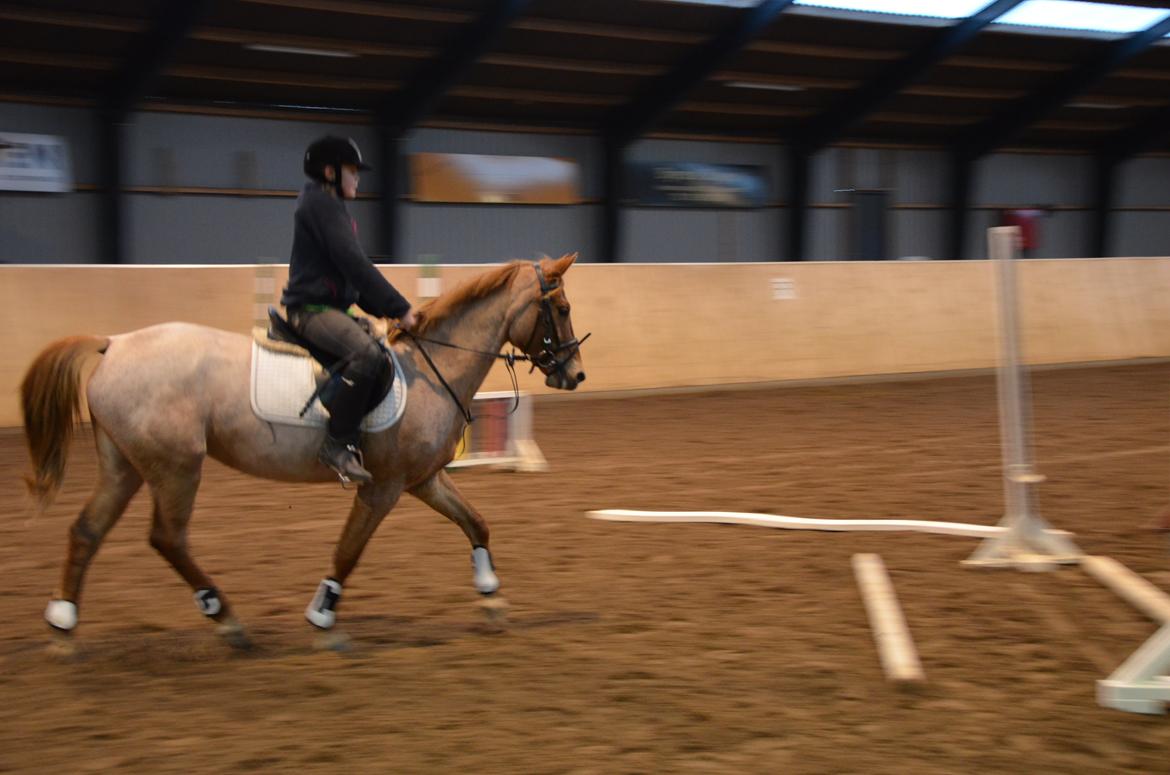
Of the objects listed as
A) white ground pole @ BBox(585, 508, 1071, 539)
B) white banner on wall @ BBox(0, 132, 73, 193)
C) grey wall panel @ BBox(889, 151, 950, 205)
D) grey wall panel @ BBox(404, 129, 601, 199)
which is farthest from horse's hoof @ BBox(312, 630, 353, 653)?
grey wall panel @ BBox(889, 151, 950, 205)

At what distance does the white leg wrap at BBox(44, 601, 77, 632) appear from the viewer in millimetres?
5129

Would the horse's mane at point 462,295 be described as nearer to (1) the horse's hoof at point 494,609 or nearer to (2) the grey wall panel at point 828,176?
(1) the horse's hoof at point 494,609

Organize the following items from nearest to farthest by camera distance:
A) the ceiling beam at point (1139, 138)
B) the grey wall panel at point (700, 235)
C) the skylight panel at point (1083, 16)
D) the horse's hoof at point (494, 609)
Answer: the horse's hoof at point (494, 609) → the skylight panel at point (1083, 16) → the grey wall panel at point (700, 235) → the ceiling beam at point (1139, 138)

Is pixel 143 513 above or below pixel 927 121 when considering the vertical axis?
below

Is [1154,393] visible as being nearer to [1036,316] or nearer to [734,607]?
[1036,316]

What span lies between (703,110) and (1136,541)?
18.4m

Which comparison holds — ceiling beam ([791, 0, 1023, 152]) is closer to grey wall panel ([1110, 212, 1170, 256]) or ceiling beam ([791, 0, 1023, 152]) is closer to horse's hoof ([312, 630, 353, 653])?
grey wall panel ([1110, 212, 1170, 256])

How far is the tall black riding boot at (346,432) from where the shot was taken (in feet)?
17.2

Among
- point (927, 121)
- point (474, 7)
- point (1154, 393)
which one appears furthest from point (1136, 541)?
point (927, 121)

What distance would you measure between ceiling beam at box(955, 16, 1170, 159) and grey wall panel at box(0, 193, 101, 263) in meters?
19.8

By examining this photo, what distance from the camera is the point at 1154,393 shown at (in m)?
14.6

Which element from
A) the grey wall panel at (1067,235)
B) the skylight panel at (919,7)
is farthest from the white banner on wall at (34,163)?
the grey wall panel at (1067,235)

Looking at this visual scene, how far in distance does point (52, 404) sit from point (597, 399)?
30.8 feet

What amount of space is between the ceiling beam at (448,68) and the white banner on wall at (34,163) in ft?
18.8
